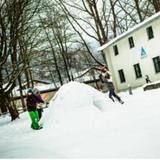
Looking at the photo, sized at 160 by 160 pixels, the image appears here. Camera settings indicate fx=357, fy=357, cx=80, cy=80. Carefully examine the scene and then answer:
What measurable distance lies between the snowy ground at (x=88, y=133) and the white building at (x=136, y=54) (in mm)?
14919

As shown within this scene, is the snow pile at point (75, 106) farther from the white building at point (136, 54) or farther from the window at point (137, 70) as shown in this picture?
the window at point (137, 70)

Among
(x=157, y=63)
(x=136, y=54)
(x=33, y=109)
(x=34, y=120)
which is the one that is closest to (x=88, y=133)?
(x=34, y=120)

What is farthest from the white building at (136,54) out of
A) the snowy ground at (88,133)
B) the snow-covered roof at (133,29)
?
the snowy ground at (88,133)

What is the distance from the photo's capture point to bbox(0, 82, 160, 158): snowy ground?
662cm

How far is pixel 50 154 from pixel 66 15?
27619 mm

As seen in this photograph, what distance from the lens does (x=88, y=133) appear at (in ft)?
30.5

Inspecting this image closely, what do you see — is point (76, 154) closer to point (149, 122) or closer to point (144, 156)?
point (144, 156)

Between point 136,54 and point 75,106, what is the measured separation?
65.2ft

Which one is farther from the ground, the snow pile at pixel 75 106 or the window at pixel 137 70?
the window at pixel 137 70

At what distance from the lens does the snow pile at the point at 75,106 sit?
42.0 ft

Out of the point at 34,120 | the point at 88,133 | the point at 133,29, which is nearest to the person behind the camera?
the point at 88,133

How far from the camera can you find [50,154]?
23.6 feet

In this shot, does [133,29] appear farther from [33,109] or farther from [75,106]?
[33,109]

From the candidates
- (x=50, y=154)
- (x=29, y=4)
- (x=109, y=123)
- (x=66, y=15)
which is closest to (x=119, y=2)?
(x=66, y=15)
